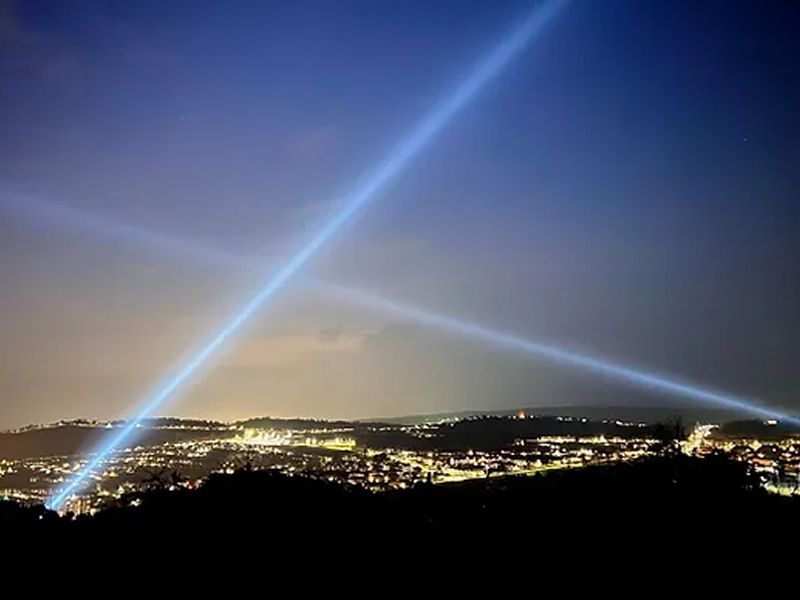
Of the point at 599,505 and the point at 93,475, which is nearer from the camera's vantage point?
the point at 599,505

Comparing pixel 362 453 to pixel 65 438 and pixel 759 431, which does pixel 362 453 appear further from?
pixel 759 431

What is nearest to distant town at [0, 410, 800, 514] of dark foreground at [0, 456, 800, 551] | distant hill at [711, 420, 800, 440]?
distant hill at [711, 420, 800, 440]

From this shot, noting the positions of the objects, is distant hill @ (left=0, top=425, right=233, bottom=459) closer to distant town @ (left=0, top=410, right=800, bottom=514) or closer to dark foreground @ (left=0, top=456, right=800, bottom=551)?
distant town @ (left=0, top=410, right=800, bottom=514)

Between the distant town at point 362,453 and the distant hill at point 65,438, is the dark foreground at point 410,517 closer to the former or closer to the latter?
the distant town at point 362,453

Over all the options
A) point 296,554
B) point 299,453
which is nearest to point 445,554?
point 296,554

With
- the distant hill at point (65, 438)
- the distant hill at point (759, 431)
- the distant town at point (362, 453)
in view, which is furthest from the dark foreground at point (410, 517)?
the distant hill at point (65, 438)

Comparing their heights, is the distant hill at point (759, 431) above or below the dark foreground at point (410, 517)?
above

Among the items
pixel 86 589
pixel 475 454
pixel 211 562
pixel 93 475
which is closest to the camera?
pixel 86 589

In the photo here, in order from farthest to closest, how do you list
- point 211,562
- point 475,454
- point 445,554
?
point 475,454
point 445,554
point 211,562

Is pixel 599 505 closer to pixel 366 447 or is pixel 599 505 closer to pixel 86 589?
pixel 86 589
